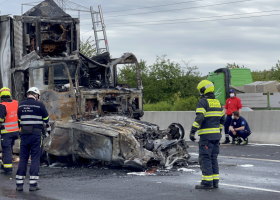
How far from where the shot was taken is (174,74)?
38.3 m

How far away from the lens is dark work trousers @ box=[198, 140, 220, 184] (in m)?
6.87

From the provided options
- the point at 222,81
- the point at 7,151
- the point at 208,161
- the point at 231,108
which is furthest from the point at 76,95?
the point at 222,81

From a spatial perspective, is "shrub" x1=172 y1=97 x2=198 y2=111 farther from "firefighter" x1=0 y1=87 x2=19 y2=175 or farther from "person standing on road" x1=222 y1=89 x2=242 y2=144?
"firefighter" x1=0 y1=87 x2=19 y2=175

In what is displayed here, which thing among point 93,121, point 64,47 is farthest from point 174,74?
point 93,121

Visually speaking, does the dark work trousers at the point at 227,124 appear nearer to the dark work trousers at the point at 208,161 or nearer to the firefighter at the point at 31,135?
the dark work trousers at the point at 208,161

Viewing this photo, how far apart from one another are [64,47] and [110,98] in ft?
9.89

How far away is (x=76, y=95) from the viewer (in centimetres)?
Answer: 962

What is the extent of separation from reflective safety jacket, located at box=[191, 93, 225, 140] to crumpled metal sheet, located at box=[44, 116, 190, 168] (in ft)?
5.72

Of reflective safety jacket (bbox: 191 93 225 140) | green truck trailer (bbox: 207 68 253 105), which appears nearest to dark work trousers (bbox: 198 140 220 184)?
reflective safety jacket (bbox: 191 93 225 140)

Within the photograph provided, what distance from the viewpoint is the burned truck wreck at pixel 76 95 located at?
28.5ft

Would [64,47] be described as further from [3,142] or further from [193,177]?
[193,177]

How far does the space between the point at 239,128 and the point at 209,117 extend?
6.70m

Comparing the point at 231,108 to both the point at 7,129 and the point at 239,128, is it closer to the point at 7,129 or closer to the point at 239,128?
the point at 239,128

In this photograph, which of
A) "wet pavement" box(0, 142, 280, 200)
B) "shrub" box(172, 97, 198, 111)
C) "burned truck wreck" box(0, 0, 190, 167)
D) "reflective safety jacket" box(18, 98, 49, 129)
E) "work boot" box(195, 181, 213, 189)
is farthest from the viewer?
"shrub" box(172, 97, 198, 111)
